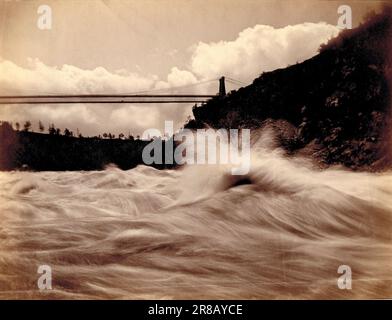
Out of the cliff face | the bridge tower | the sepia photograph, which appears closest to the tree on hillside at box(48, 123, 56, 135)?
the sepia photograph

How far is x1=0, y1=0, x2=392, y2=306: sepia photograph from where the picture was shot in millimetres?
3352

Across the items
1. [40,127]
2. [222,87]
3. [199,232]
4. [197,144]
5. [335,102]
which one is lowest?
[199,232]

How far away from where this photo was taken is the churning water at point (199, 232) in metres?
3.33

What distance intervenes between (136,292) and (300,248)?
108 cm

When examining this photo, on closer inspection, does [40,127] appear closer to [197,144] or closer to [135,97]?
[135,97]

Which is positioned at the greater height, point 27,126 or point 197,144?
point 27,126

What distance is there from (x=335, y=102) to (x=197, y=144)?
0.96m

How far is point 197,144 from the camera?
138 inches

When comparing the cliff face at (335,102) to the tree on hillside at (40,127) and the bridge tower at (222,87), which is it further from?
the tree on hillside at (40,127)

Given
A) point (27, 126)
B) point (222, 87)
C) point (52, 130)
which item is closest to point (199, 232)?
point (222, 87)

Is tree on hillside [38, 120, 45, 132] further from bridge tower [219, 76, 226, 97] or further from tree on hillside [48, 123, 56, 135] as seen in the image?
bridge tower [219, 76, 226, 97]

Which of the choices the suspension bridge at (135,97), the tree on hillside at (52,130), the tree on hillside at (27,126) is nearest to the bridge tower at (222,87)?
the suspension bridge at (135,97)

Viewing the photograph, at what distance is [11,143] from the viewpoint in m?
3.43
